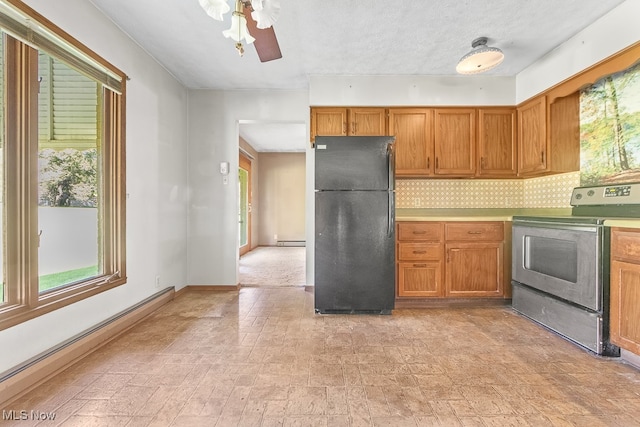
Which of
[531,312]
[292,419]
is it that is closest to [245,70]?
[292,419]

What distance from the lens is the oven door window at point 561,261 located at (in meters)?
2.10

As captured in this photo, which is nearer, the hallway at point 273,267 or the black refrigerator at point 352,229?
the black refrigerator at point 352,229

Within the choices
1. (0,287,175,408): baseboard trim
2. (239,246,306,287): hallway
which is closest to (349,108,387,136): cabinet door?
(239,246,306,287): hallway

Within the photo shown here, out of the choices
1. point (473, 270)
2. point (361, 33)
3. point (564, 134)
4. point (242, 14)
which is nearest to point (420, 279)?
point (473, 270)

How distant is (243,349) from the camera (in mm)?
2191

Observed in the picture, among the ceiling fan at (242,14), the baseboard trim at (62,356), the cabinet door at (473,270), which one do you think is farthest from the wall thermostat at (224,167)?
the cabinet door at (473,270)

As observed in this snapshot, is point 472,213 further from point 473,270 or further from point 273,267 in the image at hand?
point 273,267

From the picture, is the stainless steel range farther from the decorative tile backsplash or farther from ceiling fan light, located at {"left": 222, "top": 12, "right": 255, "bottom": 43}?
ceiling fan light, located at {"left": 222, "top": 12, "right": 255, "bottom": 43}

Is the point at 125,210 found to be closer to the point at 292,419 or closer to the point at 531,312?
the point at 292,419

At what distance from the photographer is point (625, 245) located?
1918 mm

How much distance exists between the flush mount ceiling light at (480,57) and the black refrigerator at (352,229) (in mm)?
894

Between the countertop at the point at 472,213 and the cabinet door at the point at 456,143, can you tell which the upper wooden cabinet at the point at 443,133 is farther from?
the countertop at the point at 472,213

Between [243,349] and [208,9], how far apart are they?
6.70 ft

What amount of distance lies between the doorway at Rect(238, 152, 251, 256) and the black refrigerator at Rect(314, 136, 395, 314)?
4210 millimetres
